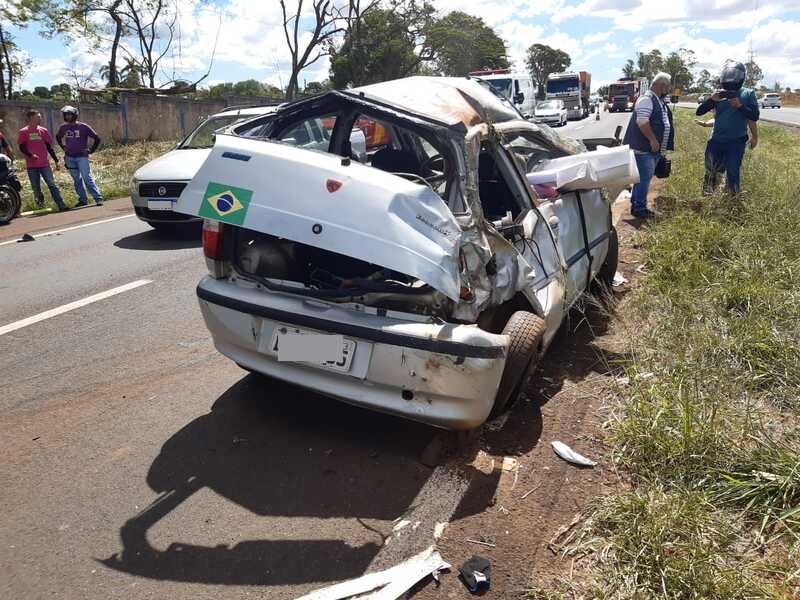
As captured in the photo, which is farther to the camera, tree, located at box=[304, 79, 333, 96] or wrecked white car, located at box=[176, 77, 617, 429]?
tree, located at box=[304, 79, 333, 96]

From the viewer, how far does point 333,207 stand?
3.02 meters

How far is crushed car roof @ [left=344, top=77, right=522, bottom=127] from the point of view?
11.2 feet

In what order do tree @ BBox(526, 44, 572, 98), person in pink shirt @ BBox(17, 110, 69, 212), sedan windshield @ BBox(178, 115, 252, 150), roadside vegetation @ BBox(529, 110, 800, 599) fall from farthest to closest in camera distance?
tree @ BBox(526, 44, 572, 98) < person in pink shirt @ BBox(17, 110, 69, 212) < sedan windshield @ BBox(178, 115, 252, 150) < roadside vegetation @ BBox(529, 110, 800, 599)

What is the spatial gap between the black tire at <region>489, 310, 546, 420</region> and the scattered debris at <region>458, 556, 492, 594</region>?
874 mm

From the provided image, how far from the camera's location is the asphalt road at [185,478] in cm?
258

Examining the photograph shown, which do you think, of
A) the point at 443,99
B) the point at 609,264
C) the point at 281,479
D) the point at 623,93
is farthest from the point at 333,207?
the point at 623,93

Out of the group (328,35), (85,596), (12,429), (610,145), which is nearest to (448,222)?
(85,596)

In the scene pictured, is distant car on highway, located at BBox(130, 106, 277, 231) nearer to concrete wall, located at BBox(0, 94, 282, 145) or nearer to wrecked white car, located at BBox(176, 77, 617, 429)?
wrecked white car, located at BBox(176, 77, 617, 429)

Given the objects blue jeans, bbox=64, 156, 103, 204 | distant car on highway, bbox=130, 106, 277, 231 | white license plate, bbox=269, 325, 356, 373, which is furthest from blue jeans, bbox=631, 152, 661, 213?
blue jeans, bbox=64, 156, 103, 204

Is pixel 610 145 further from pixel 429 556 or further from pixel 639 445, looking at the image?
pixel 429 556

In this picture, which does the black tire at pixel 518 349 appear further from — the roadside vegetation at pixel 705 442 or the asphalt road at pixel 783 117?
the asphalt road at pixel 783 117

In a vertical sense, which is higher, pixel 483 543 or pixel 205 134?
pixel 205 134

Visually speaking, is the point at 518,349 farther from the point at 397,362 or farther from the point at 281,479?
the point at 281,479

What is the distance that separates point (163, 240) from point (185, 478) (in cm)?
644
